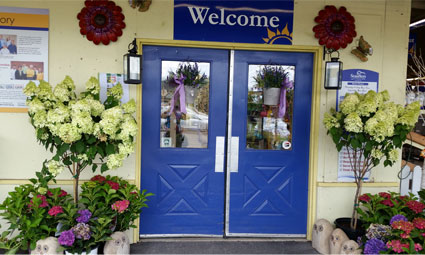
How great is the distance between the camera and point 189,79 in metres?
3.68

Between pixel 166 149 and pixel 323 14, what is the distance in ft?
7.26

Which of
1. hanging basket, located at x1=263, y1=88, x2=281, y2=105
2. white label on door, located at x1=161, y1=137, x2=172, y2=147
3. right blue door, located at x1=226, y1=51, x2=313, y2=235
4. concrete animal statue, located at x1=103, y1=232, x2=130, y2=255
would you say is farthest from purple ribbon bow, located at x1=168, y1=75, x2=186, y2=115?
concrete animal statue, located at x1=103, y1=232, x2=130, y2=255

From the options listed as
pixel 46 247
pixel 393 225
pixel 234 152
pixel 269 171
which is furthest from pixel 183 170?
pixel 393 225

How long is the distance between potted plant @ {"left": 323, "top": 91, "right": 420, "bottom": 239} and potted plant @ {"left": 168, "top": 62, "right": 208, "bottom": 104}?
1387 mm

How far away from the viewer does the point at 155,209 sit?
3688 mm

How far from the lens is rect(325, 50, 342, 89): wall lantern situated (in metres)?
3.38

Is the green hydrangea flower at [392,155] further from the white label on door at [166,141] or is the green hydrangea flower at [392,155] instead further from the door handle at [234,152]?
the white label on door at [166,141]

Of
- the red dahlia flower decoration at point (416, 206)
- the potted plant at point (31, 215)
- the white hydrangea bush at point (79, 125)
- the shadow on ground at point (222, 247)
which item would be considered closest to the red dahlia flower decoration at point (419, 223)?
the red dahlia flower decoration at point (416, 206)

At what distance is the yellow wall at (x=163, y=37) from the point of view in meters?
3.40

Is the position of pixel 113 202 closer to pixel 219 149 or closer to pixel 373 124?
pixel 219 149

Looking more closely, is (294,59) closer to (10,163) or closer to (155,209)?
(155,209)

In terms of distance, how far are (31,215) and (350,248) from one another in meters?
2.88

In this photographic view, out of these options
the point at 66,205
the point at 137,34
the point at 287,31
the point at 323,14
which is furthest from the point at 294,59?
the point at 66,205

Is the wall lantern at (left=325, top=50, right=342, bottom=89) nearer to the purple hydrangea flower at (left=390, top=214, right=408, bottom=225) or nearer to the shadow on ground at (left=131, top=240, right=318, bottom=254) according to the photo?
the purple hydrangea flower at (left=390, top=214, right=408, bottom=225)
